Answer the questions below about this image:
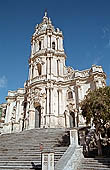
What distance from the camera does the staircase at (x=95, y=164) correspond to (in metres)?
7.91

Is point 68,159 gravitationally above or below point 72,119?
below

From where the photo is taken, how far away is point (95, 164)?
830 cm

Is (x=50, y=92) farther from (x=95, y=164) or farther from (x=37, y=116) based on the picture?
(x=95, y=164)

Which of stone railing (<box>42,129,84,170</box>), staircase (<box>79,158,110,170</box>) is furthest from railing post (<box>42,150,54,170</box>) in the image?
staircase (<box>79,158,110,170</box>)

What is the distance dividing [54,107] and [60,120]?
213 centimetres

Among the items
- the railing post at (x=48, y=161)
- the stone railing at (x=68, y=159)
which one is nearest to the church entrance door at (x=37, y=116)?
the stone railing at (x=68, y=159)

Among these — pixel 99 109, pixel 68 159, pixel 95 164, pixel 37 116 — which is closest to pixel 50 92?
pixel 37 116

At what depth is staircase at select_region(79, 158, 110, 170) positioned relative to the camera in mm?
7914

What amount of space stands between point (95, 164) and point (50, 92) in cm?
1589

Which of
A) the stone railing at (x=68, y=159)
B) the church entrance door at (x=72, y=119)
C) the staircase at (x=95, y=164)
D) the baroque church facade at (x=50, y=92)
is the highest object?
the baroque church facade at (x=50, y=92)

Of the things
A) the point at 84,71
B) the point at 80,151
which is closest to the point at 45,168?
the point at 80,151

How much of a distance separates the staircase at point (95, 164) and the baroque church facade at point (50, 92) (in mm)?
12342

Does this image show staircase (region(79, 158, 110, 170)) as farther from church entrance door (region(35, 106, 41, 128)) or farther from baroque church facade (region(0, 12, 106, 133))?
church entrance door (region(35, 106, 41, 128))

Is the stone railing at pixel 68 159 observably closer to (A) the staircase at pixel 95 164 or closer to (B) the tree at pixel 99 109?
(A) the staircase at pixel 95 164
